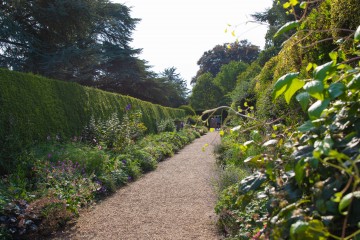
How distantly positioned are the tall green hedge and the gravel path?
7.53 ft

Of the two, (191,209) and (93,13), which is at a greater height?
(93,13)

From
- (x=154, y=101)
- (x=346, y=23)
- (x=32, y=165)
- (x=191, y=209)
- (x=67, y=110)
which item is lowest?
(x=191, y=209)

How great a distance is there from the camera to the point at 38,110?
7305mm

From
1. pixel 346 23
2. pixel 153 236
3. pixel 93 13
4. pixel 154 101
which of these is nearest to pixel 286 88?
pixel 346 23

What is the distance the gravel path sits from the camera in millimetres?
3730

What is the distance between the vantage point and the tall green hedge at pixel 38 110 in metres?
6.15

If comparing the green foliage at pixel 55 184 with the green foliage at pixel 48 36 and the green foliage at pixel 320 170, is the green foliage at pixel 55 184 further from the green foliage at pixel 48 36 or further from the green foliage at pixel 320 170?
the green foliage at pixel 48 36

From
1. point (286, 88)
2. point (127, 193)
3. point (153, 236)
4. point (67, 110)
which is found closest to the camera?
point (286, 88)

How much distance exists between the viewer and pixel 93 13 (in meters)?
14.3

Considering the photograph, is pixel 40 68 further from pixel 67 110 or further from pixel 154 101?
pixel 154 101

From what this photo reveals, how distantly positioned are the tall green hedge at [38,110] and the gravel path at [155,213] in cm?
230

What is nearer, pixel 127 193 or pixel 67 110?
pixel 127 193

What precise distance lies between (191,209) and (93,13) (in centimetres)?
1214

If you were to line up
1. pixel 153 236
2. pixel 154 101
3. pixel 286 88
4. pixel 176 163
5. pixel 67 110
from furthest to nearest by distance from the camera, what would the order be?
pixel 154 101 < pixel 176 163 < pixel 67 110 < pixel 153 236 < pixel 286 88
